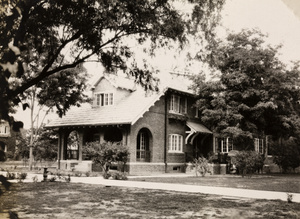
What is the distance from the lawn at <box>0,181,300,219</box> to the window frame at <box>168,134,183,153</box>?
16711 mm

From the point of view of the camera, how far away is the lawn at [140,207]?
8453 mm

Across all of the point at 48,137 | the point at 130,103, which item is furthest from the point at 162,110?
the point at 48,137

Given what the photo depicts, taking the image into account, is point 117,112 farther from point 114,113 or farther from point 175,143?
point 175,143

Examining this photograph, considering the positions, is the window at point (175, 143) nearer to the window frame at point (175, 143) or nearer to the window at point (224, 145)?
the window frame at point (175, 143)

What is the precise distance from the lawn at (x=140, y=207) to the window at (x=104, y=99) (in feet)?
57.9

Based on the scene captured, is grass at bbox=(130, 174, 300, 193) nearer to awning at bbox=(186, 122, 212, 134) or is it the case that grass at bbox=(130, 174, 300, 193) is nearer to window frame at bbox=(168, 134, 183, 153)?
→ window frame at bbox=(168, 134, 183, 153)

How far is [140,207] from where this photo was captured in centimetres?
965

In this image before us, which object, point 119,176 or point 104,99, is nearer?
point 119,176

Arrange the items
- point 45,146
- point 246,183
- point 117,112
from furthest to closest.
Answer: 1. point 45,146
2. point 117,112
3. point 246,183

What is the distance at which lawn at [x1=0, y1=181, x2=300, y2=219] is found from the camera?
8.45 metres

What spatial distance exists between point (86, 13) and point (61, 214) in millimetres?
5116

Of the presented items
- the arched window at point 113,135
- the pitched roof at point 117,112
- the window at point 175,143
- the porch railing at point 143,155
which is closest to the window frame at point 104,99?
the pitched roof at point 117,112

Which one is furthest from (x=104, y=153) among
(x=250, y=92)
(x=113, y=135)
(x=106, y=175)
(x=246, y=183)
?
(x=250, y=92)

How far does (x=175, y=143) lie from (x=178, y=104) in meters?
3.41
